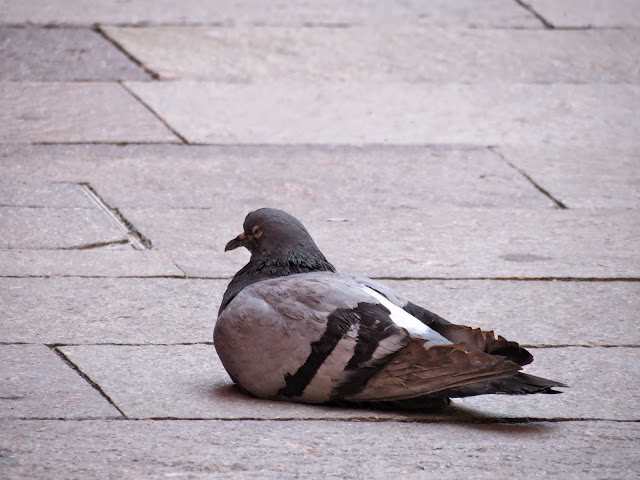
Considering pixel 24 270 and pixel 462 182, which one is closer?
pixel 24 270

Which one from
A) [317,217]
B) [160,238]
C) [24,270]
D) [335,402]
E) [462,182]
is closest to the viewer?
[335,402]

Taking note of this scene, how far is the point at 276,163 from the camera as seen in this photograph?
296 inches

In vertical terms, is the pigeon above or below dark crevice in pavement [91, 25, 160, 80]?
above

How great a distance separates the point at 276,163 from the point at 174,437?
3941 millimetres

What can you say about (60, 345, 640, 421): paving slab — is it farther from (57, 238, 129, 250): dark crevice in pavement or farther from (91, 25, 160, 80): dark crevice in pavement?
(91, 25, 160, 80): dark crevice in pavement

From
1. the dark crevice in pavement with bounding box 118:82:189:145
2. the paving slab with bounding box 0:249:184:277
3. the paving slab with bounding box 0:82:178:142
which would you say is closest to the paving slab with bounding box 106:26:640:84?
the dark crevice in pavement with bounding box 118:82:189:145

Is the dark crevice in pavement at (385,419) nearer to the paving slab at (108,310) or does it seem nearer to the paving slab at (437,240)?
the paving slab at (108,310)

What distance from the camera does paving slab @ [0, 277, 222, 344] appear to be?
4.79m

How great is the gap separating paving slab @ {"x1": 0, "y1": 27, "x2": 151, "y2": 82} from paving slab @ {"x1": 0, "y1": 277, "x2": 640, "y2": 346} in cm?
399

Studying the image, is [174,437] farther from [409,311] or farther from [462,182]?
[462,182]

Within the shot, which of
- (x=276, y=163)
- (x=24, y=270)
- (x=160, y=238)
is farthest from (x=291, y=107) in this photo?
(x=24, y=270)

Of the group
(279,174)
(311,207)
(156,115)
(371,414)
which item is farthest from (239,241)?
(156,115)

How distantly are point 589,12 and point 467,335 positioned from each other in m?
7.93

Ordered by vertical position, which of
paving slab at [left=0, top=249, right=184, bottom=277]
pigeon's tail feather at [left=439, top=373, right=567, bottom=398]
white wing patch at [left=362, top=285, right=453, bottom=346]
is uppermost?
white wing patch at [left=362, top=285, right=453, bottom=346]
